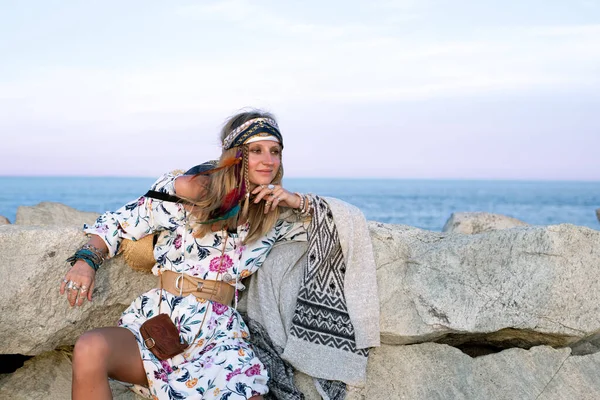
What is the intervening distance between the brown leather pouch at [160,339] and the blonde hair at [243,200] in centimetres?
56

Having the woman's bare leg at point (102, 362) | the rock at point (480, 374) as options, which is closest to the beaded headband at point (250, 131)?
the woman's bare leg at point (102, 362)

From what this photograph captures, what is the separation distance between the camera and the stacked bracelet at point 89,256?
3.56 metres

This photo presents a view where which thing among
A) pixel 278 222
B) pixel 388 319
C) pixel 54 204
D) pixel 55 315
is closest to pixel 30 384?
pixel 55 315

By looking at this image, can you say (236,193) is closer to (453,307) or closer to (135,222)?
(135,222)

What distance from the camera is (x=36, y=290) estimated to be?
374cm

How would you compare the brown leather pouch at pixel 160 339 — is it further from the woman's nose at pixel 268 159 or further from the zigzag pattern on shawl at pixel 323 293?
the woman's nose at pixel 268 159

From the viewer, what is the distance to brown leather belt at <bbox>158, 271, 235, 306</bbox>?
3738 mm

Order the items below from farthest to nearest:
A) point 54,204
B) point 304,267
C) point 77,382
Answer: point 54,204, point 304,267, point 77,382

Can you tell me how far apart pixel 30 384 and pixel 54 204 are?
3664mm

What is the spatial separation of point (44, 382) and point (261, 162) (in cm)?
197

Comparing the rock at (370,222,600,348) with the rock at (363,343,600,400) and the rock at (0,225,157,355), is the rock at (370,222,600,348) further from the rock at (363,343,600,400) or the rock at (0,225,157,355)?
the rock at (0,225,157,355)

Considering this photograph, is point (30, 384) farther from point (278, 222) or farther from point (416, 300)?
point (416, 300)

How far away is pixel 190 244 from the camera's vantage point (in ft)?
12.3

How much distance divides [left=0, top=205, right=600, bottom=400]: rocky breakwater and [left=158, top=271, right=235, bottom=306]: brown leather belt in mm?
417
